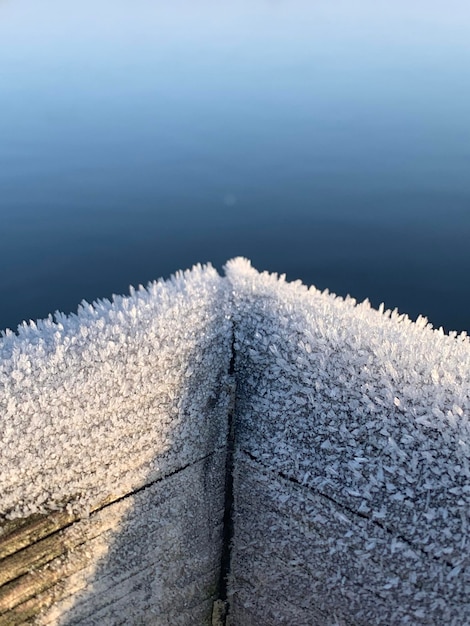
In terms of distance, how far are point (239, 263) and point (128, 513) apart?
3.30ft

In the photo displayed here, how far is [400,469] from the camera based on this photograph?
144cm

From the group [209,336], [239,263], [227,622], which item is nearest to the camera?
[209,336]

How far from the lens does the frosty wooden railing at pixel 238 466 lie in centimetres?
143

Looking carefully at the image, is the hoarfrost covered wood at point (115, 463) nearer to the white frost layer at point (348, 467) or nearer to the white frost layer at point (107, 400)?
the white frost layer at point (107, 400)

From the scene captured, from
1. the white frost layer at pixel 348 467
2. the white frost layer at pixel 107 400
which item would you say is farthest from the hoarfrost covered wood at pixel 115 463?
the white frost layer at pixel 348 467

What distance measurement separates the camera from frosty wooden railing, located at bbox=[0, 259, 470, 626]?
1.43 meters

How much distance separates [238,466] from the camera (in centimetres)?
172

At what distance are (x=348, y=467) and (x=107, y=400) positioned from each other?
2.27 ft

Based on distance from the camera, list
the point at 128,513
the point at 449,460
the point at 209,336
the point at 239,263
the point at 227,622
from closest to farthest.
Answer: the point at 449,460 < the point at 128,513 < the point at 209,336 < the point at 227,622 < the point at 239,263

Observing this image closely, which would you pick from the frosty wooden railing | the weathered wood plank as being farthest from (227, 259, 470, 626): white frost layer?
the weathered wood plank

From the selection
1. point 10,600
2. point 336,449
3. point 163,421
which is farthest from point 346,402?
point 10,600

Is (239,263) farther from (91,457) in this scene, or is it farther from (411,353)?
(91,457)

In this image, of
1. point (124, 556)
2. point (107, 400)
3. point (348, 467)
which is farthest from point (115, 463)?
point (348, 467)

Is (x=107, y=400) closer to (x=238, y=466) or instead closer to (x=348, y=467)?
(x=238, y=466)
